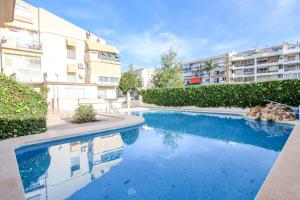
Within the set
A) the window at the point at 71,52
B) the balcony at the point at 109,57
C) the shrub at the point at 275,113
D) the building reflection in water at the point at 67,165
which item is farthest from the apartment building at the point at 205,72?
the building reflection in water at the point at 67,165

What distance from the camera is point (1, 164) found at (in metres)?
6.28

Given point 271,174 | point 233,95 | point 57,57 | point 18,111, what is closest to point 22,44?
point 57,57

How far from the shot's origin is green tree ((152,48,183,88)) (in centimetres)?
4088

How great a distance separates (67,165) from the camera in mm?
7996

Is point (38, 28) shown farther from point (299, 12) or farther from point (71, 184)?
point (299, 12)

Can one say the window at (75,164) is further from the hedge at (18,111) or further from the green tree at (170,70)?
the green tree at (170,70)

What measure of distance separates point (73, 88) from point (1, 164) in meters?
24.7

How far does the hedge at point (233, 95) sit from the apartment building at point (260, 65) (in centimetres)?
2964

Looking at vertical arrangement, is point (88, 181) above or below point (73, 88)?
below

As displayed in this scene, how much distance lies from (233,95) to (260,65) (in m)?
51.6

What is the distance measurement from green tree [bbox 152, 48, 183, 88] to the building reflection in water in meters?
30.0

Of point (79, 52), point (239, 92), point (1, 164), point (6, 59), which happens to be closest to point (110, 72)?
point (79, 52)

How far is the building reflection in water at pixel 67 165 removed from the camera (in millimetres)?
5926

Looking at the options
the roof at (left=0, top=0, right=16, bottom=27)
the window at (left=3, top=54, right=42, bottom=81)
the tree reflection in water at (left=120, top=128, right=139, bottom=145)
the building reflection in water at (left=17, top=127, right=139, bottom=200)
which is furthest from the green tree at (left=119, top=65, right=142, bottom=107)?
the roof at (left=0, top=0, right=16, bottom=27)
